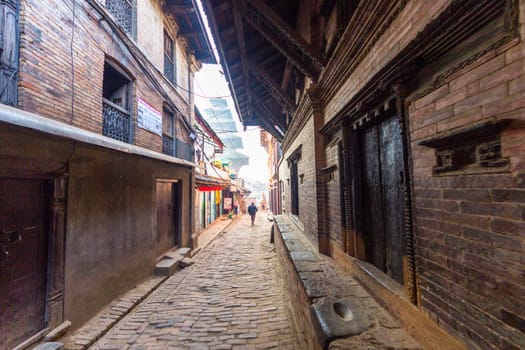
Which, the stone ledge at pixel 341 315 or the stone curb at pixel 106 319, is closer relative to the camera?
the stone ledge at pixel 341 315

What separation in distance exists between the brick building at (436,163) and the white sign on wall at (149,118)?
526 centimetres

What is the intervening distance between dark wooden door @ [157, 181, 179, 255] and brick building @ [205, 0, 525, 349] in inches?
223

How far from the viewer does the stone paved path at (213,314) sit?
11.2 feet

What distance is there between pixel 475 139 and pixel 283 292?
4.76 m

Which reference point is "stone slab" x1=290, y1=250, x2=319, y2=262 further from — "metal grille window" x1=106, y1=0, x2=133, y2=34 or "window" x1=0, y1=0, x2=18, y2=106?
"metal grille window" x1=106, y1=0, x2=133, y2=34

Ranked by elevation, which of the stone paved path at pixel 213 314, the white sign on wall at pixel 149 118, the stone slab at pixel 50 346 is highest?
the white sign on wall at pixel 149 118

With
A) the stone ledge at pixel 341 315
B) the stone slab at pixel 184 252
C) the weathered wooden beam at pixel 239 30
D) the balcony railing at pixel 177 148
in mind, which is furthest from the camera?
the balcony railing at pixel 177 148

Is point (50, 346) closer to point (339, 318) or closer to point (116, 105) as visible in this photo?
point (339, 318)

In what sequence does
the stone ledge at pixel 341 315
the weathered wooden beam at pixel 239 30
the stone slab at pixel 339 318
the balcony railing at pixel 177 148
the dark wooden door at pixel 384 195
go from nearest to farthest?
the stone ledge at pixel 341 315 → the stone slab at pixel 339 318 → the dark wooden door at pixel 384 195 → the weathered wooden beam at pixel 239 30 → the balcony railing at pixel 177 148

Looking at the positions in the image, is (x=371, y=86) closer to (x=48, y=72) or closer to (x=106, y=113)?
(x=48, y=72)

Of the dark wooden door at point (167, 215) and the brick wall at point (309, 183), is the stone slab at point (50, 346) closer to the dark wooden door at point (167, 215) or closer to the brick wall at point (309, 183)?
the dark wooden door at point (167, 215)

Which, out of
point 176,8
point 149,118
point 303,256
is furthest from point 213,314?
point 176,8

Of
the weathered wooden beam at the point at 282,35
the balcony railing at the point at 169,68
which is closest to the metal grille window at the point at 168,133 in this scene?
the balcony railing at the point at 169,68

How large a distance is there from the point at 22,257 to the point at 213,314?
3074 mm
